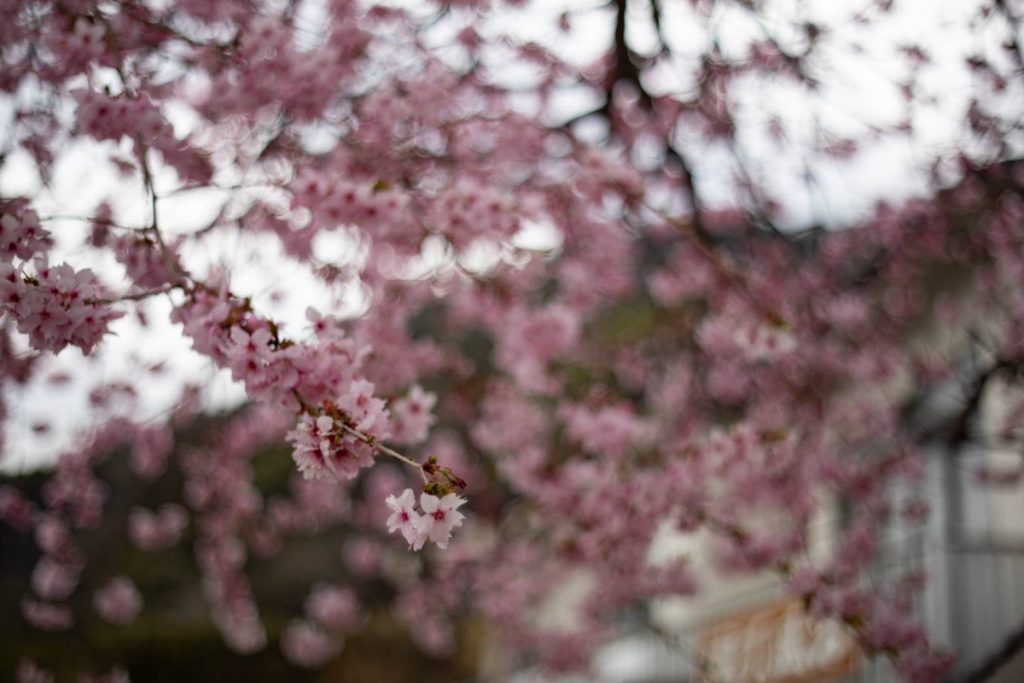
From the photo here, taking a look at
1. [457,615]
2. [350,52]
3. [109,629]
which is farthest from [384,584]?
[350,52]

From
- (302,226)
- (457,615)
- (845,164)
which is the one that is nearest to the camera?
(302,226)

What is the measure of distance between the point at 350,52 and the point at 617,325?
785 cm

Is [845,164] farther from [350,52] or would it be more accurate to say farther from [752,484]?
[350,52]

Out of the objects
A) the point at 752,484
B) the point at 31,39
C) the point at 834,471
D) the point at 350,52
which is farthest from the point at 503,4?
the point at 834,471

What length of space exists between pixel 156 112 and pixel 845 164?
424 centimetres

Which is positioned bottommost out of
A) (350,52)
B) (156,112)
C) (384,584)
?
(384,584)

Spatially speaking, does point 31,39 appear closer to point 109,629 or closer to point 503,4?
point 503,4

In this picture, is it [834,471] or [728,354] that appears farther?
[834,471]

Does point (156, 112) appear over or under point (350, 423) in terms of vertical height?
over

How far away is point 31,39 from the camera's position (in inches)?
129

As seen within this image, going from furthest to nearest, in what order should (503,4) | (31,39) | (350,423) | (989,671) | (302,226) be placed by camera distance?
1. (503,4)
2. (989,671)
3. (302,226)
4. (31,39)
5. (350,423)

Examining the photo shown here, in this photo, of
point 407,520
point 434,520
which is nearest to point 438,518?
point 434,520

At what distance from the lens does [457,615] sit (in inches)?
548

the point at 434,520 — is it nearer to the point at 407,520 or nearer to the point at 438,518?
the point at 438,518
